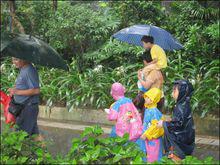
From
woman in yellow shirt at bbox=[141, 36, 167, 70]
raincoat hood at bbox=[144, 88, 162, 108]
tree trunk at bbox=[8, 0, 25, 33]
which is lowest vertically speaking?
raincoat hood at bbox=[144, 88, 162, 108]

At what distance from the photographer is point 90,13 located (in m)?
11.6

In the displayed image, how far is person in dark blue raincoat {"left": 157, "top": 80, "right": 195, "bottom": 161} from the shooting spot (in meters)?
5.11

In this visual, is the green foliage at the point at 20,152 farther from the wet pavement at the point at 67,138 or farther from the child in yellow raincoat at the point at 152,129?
the wet pavement at the point at 67,138

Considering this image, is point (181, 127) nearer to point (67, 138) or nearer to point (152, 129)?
point (152, 129)

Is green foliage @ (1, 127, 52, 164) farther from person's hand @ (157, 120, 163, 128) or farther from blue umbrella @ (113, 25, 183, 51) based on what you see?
blue umbrella @ (113, 25, 183, 51)

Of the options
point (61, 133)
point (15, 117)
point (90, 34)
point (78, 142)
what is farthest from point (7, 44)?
point (90, 34)

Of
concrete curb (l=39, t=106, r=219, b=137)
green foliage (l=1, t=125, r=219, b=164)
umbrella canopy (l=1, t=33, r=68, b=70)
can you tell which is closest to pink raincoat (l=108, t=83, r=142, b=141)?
Result: umbrella canopy (l=1, t=33, r=68, b=70)

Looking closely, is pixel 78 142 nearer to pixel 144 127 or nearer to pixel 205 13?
pixel 144 127

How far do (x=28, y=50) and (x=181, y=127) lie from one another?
238cm

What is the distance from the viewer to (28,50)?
6.34 meters

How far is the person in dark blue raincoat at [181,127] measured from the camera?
16.8 ft

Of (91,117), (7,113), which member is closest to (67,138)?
(91,117)

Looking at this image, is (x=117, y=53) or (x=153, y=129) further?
(x=117, y=53)

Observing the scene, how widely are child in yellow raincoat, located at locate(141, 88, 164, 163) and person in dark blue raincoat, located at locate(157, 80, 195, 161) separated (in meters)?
0.34
